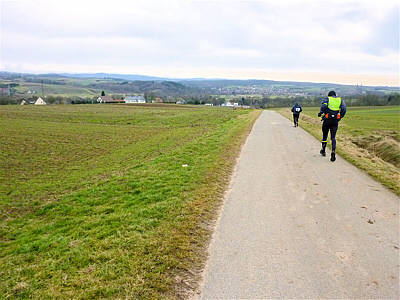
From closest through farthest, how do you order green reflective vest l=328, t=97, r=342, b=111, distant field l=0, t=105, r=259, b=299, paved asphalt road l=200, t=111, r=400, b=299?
paved asphalt road l=200, t=111, r=400, b=299
distant field l=0, t=105, r=259, b=299
green reflective vest l=328, t=97, r=342, b=111

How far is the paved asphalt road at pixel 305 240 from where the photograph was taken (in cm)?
337

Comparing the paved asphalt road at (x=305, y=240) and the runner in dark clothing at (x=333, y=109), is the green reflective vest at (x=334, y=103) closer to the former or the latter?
the runner in dark clothing at (x=333, y=109)

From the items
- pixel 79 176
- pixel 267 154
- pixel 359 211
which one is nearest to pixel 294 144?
pixel 267 154

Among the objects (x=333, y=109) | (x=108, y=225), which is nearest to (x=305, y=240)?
(x=108, y=225)

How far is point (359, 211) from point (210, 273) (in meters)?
3.47

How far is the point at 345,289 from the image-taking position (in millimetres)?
3285

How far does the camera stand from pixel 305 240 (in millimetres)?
4422

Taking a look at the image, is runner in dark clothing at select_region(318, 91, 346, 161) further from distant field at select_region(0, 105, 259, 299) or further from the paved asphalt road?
distant field at select_region(0, 105, 259, 299)

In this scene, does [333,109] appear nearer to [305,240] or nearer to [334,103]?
[334,103]

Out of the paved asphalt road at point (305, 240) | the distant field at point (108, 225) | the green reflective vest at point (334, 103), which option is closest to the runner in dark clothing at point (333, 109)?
the green reflective vest at point (334, 103)

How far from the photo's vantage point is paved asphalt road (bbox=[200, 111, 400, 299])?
3.37 metres

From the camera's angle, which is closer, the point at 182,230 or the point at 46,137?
the point at 182,230

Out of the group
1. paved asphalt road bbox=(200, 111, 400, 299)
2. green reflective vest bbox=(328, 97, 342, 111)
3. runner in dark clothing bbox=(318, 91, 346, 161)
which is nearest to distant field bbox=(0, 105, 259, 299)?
paved asphalt road bbox=(200, 111, 400, 299)

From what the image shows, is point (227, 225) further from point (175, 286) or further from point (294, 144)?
point (294, 144)
